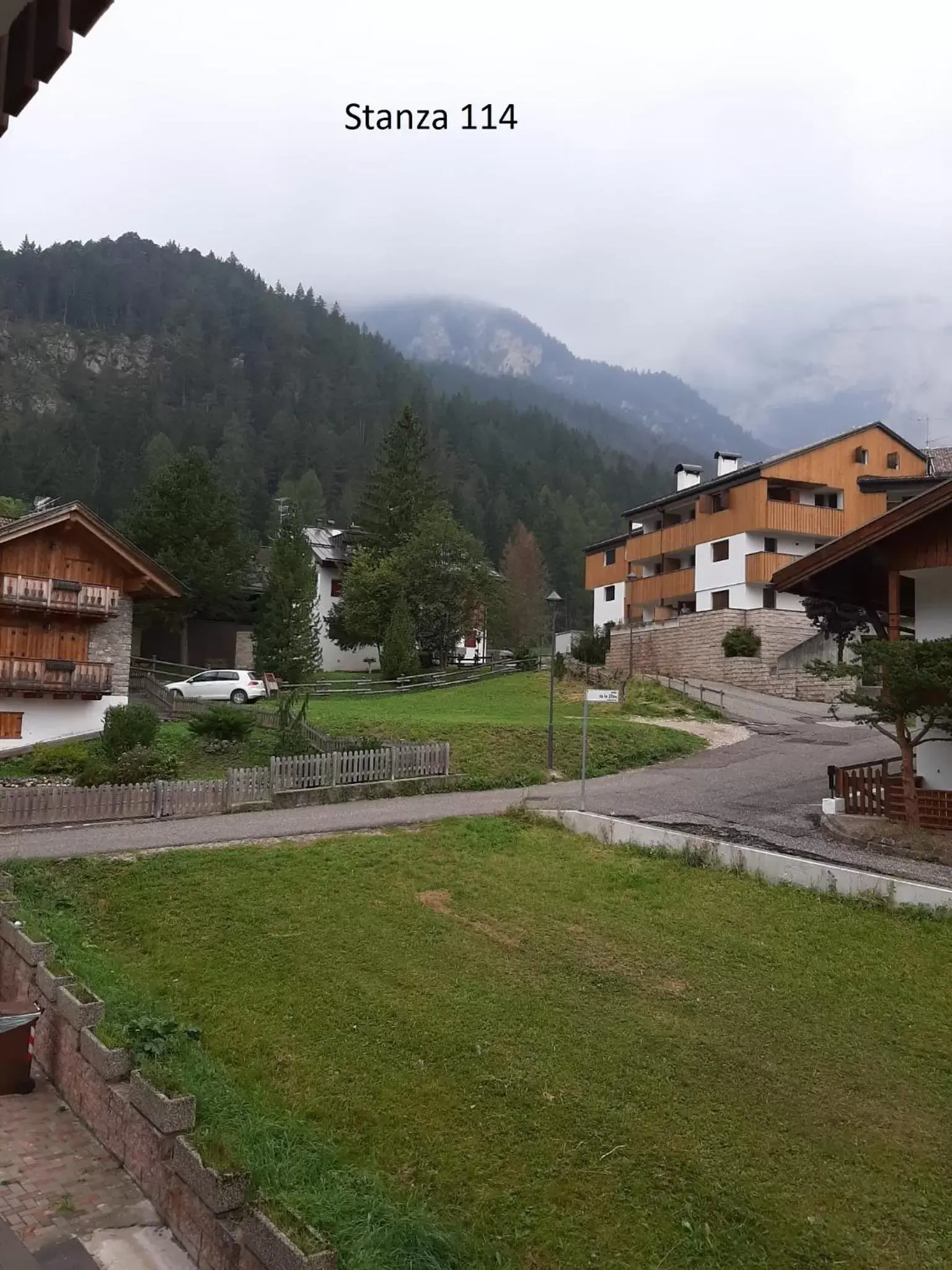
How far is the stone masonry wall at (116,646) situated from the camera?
28.3 metres

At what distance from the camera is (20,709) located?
26359 mm

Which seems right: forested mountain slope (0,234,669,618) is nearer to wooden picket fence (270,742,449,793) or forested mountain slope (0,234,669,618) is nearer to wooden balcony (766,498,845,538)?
wooden balcony (766,498,845,538)

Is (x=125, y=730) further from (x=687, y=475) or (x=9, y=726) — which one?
(x=687, y=475)

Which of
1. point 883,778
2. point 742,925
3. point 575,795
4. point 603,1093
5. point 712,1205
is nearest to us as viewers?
point 712,1205

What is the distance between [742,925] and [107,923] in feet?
26.4

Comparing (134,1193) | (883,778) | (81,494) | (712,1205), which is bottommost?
(134,1193)

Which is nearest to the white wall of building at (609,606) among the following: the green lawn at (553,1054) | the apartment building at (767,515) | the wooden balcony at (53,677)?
the apartment building at (767,515)

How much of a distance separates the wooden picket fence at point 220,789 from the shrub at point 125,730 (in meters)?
2.11

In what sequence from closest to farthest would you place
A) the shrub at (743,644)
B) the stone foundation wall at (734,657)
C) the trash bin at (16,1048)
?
the trash bin at (16,1048) → the stone foundation wall at (734,657) → the shrub at (743,644)

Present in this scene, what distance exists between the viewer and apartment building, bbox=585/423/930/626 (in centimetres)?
4041

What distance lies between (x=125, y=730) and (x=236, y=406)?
315ft

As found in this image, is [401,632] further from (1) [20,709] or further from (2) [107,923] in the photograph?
(2) [107,923]

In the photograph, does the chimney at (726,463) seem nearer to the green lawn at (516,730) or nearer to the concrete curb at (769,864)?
the green lawn at (516,730)

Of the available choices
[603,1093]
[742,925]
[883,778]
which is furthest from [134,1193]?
[883,778]
